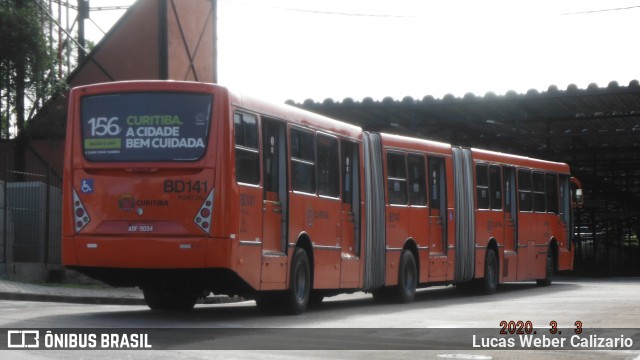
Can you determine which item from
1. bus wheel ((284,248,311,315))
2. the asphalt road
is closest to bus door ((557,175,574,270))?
the asphalt road

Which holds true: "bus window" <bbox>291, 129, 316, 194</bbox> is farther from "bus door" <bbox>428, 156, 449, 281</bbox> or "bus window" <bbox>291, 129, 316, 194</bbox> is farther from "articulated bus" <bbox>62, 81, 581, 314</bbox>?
"bus door" <bbox>428, 156, 449, 281</bbox>

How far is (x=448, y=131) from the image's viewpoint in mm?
38438

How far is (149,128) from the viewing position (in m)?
15.0

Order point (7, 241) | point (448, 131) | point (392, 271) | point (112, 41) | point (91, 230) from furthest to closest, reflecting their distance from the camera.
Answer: point (448, 131)
point (112, 41)
point (7, 241)
point (392, 271)
point (91, 230)


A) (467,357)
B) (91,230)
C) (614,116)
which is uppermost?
(614,116)

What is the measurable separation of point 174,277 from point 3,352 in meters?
4.70

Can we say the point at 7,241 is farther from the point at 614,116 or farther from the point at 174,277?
the point at 614,116

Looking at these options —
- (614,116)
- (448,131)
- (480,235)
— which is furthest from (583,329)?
(448,131)

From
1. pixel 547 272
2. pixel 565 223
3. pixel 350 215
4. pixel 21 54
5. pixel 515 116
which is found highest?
pixel 21 54

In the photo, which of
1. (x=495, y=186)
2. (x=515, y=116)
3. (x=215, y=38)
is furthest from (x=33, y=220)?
(x=515, y=116)

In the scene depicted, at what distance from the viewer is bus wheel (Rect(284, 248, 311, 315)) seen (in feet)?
54.7

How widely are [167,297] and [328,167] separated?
3110mm

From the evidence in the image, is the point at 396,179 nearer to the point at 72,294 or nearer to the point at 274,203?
the point at 274,203

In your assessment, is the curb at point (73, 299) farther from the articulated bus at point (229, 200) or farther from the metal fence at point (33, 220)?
the articulated bus at point (229, 200)
